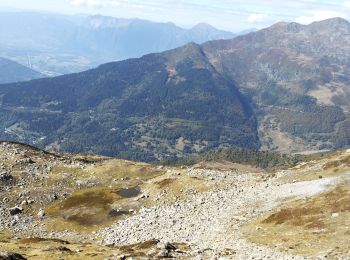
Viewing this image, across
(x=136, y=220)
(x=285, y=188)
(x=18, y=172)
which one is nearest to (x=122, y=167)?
Result: (x=18, y=172)

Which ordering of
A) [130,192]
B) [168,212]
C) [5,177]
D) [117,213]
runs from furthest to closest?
[130,192], [5,177], [117,213], [168,212]

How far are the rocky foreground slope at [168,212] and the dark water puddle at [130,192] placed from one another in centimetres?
25

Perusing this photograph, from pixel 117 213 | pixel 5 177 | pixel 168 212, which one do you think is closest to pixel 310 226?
pixel 168 212

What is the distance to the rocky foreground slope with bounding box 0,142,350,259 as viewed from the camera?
50469mm

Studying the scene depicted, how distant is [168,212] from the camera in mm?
73250

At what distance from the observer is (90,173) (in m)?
101

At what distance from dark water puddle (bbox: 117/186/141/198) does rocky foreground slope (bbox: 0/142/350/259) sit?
0.25 metres

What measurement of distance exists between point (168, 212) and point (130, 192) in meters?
18.2

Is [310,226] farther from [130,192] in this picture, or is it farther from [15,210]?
[15,210]

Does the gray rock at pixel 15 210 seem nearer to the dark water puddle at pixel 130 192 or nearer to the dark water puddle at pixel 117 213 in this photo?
the dark water puddle at pixel 117 213

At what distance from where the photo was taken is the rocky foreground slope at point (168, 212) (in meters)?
50.5

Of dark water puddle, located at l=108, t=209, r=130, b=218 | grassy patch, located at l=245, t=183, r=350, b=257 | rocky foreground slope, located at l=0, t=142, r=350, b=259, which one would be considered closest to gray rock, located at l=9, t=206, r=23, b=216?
A: rocky foreground slope, located at l=0, t=142, r=350, b=259

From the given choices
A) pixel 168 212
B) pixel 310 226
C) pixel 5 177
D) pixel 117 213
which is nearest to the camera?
pixel 310 226

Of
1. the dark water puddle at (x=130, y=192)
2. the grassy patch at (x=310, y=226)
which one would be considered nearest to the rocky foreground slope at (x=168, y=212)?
the grassy patch at (x=310, y=226)
